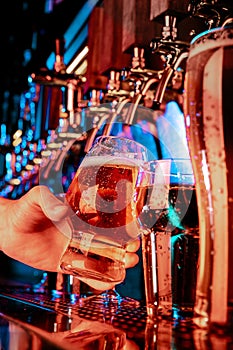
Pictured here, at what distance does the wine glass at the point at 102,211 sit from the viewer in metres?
1.13

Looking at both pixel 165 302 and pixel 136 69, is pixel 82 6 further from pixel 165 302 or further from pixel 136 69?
pixel 165 302

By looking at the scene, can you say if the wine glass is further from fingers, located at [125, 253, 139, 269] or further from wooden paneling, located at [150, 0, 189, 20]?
wooden paneling, located at [150, 0, 189, 20]

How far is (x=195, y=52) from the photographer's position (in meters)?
0.82

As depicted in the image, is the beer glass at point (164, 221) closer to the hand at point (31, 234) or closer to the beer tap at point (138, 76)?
the hand at point (31, 234)

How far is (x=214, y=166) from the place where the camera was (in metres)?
0.78

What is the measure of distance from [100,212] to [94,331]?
375 millimetres

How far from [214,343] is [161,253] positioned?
364 mm

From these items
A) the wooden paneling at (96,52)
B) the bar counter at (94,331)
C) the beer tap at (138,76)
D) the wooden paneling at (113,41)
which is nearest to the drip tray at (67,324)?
the bar counter at (94,331)

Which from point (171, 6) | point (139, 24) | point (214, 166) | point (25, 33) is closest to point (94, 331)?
point (214, 166)

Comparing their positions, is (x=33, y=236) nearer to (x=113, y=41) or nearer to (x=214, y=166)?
(x=214, y=166)

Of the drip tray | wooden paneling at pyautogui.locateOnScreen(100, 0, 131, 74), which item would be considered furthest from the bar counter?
wooden paneling at pyautogui.locateOnScreen(100, 0, 131, 74)

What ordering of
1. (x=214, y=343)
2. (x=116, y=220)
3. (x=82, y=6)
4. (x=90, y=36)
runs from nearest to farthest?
(x=214, y=343) → (x=116, y=220) → (x=90, y=36) → (x=82, y=6)

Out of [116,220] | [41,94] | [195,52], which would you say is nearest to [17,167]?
[41,94]

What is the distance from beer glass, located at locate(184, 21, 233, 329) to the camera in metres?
0.75
